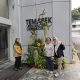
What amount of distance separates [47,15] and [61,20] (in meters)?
0.91

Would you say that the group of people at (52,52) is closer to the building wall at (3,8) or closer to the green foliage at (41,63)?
the green foliage at (41,63)

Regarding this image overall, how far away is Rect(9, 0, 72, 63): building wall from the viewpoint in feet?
20.2

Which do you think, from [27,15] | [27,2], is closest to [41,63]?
[27,15]

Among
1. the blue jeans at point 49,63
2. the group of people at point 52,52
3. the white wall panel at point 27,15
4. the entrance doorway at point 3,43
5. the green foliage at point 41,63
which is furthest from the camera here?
the white wall panel at point 27,15

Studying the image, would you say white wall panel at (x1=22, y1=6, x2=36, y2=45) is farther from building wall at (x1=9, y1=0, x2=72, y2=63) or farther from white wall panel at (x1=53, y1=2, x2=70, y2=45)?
white wall panel at (x1=53, y1=2, x2=70, y2=45)

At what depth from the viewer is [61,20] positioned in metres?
6.18

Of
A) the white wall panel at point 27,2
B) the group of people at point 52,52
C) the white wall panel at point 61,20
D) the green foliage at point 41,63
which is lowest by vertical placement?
the green foliage at point 41,63

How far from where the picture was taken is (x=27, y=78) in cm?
409

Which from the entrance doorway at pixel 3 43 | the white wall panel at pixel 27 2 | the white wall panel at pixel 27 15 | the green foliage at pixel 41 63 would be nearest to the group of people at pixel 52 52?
the green foliage at pixel 41 63

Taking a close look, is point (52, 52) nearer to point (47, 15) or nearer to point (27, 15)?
point (47, 15)

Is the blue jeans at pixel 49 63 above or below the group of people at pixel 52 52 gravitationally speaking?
below

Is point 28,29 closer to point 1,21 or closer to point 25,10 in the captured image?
point 25,10

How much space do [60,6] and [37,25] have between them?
175 centimetres

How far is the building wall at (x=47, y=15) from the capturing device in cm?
615
